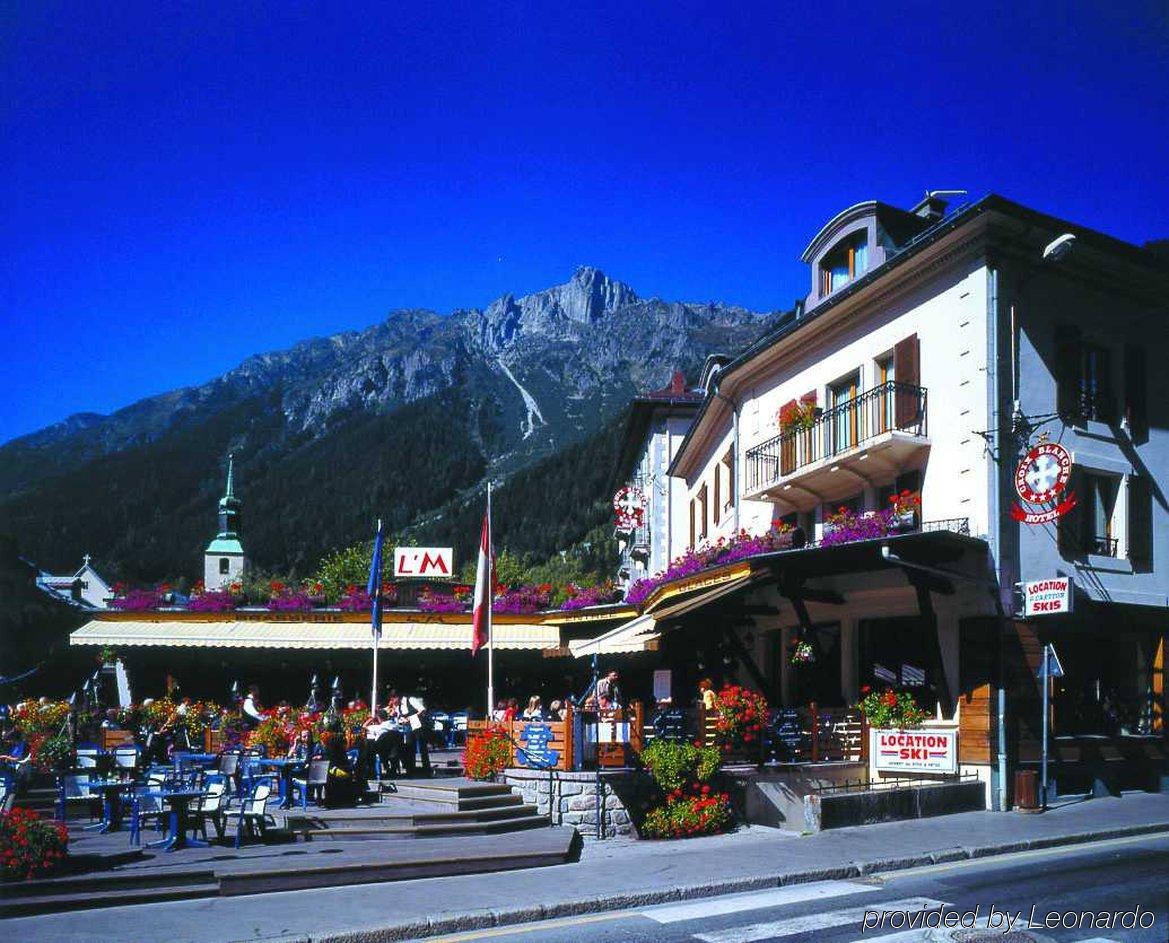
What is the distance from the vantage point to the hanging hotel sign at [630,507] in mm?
42156

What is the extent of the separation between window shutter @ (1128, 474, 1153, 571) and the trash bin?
206 inches

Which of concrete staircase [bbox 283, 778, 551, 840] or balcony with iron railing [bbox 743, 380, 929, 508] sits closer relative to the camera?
concrete staircase [bbox 283, 778, 551, 840]

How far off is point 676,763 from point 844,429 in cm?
915

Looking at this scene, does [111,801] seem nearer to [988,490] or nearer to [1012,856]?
[1012,856]

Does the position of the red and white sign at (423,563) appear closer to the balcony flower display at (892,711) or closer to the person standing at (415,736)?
the person standing at (415,736)

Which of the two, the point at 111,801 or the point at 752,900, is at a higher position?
the point at 111,801

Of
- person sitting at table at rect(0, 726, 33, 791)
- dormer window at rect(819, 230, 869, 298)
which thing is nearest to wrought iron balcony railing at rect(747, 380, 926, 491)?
dormer window at rect(819, 230, 869, 298)

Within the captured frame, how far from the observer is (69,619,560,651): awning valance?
1339 inches

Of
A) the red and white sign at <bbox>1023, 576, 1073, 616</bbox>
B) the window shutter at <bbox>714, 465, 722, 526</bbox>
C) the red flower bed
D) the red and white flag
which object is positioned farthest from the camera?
the window shutter at <bbox>714, 465, 722, 526</bbox>

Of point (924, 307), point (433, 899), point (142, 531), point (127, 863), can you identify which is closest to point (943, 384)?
point (924, 307)

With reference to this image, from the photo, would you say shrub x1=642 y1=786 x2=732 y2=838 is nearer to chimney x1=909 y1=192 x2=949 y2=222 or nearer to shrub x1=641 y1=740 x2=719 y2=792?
shrub x1=641 y1=740 x2=719 y2=792

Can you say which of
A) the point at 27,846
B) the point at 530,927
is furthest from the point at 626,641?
the point at 27,846

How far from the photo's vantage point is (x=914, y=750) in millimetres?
19609

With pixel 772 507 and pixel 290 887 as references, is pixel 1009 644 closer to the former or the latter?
pixel 772 507
